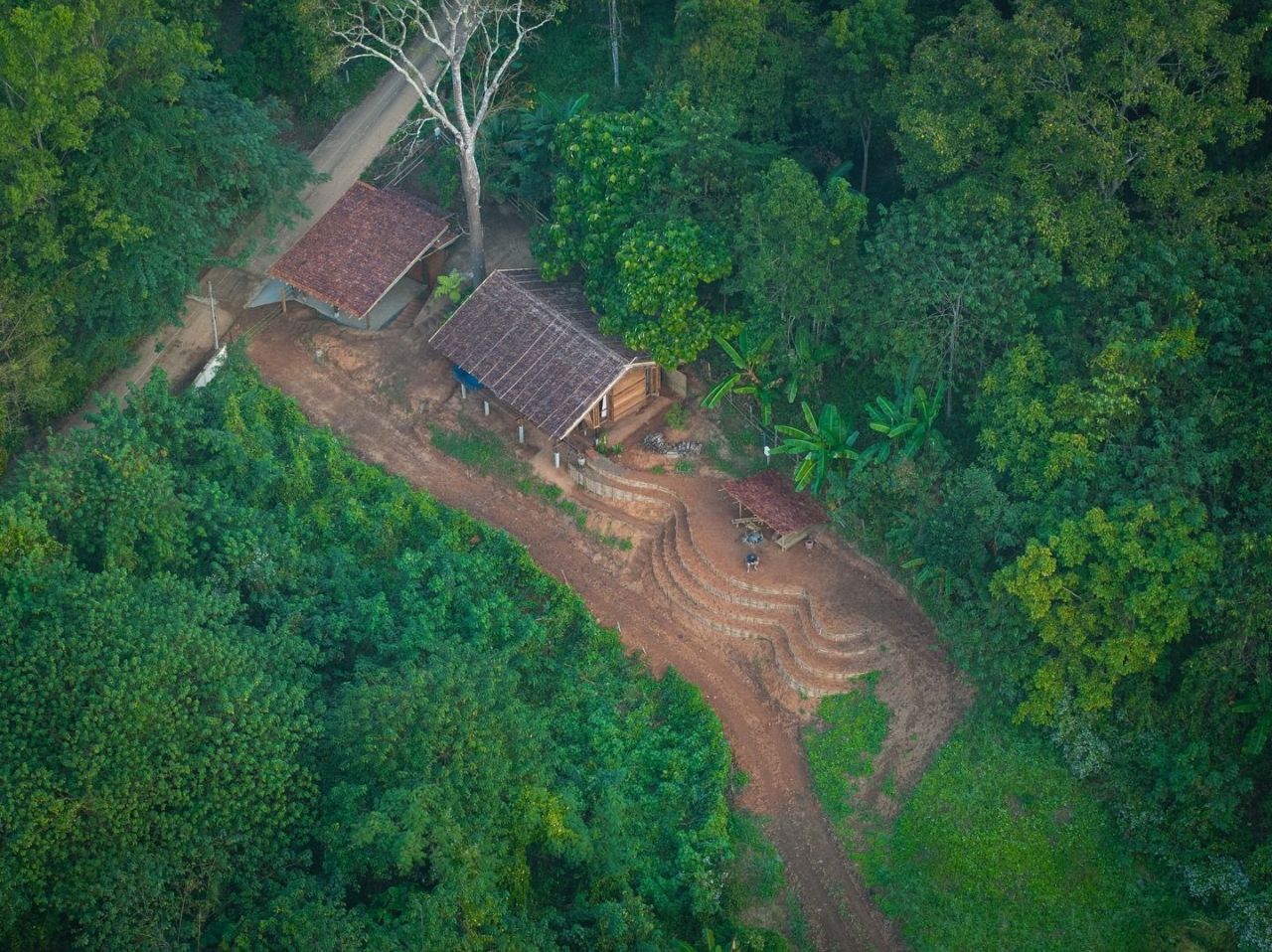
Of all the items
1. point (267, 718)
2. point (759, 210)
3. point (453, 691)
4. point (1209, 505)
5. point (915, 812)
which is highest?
point (1209, 505)

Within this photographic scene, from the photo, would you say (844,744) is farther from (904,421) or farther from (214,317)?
(214,317)

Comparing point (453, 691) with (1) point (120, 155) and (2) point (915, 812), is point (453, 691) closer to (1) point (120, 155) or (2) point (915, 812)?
(2) point (915, 812)

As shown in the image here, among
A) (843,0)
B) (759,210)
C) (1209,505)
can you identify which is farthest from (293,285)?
(1209,505)

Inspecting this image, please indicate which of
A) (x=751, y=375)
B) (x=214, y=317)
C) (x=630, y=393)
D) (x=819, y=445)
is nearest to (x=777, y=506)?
(x=819, y=445)

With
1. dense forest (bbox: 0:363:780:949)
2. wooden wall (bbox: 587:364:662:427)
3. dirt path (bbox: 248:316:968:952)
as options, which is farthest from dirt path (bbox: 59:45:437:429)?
wooden wall (bbox: 587:364:662:427)

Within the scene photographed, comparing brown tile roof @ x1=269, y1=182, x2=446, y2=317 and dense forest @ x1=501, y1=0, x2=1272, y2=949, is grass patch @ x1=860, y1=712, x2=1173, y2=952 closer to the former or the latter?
dense forest @ x1=501, y1=0, x2=1272, y2=949

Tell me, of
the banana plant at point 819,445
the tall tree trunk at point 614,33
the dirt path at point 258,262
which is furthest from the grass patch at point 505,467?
the tall tree trunk at point 614,33
